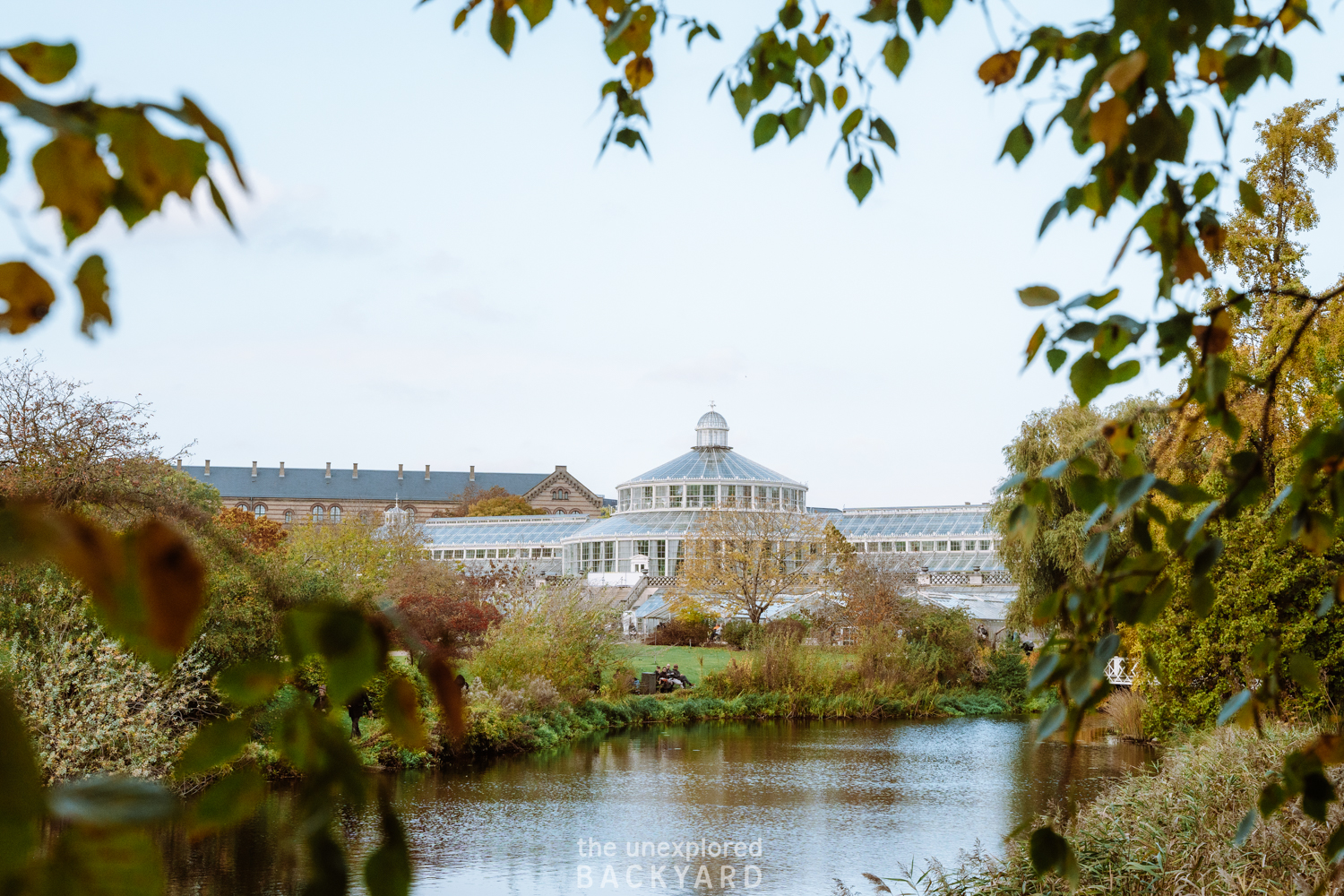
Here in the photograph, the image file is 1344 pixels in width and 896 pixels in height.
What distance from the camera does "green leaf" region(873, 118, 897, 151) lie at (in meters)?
2.06

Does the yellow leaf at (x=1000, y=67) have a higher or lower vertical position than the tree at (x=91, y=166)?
higher

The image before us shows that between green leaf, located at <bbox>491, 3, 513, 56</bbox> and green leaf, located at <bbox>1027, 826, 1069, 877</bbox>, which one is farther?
green leaf, located at <bbox>491, 3, 513, 56</bbox>

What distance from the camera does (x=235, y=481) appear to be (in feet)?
244

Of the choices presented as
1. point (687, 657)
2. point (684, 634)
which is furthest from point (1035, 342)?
point (684, 634)

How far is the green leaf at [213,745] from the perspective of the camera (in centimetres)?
60

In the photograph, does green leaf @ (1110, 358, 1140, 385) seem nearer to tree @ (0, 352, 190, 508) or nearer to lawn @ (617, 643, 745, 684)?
tree @ (0, 352, 190, 508)

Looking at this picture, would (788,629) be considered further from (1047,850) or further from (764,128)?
(1047,850)

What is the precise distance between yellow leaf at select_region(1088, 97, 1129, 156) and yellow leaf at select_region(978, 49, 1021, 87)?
2.63 ft

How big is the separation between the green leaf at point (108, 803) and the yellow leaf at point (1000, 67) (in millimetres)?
1690

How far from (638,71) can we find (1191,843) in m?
6.07

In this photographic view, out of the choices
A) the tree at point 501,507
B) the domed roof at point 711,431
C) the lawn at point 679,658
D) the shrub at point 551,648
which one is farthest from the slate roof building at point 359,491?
the shrub at point 551,648

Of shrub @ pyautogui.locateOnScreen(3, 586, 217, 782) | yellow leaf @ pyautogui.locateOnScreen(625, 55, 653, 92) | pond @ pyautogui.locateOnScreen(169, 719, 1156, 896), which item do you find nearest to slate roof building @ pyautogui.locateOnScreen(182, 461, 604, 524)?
pond @ pyautogui.locateOnScreen(169, 719, 1156, 896)

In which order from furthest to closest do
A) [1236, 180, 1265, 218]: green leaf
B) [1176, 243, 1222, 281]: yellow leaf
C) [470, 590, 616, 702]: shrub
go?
[470, 590, 616, 702]: shrub → [1236, 180, 1265, 218]: green leaf → [1176, 243, 1222, 281]: yellow leaf

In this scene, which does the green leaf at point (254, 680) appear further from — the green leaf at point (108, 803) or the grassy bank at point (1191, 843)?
the grassy bank at point (1191, 843)
